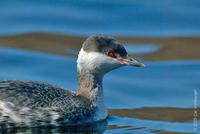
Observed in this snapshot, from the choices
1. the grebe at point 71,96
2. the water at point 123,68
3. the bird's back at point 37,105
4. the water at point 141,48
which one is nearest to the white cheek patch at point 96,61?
the grebe at point 71,96

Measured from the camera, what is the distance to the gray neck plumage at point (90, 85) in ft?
38.7

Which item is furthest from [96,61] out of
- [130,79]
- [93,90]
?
[130,79]

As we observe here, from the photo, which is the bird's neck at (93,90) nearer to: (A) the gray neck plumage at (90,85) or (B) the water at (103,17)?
(A) the gray neck plumage at (90,85)

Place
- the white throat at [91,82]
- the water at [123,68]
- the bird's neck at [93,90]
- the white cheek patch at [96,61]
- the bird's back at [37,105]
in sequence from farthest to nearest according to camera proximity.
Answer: the water at [123,68] → the bird's neck at [93,90] → the white throat at [91,82] → the white cheek patch at [96,61] → the bird's back at [37,105]

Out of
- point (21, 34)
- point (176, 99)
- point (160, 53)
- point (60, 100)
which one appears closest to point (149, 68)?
point (160, 53)

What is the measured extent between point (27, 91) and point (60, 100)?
55cm

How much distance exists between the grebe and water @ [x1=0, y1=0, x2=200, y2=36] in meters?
5.67

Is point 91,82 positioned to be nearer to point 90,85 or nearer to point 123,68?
point 90,85

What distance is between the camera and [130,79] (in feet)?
48.9

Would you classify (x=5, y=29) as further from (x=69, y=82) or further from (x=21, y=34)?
(x=69, y=82)

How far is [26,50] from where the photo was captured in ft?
54.0

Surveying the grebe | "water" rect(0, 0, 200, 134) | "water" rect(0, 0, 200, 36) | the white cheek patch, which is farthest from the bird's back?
"water" rect(0, 0, 200, 36)

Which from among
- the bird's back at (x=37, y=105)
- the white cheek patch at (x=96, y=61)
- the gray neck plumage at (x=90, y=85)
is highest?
the white cheek patch at (x=96, y=61)

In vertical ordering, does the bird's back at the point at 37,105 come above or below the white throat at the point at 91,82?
below
